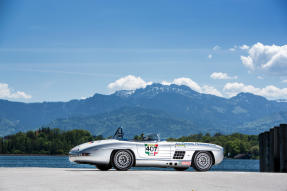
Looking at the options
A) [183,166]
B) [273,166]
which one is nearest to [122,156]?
[183,166]

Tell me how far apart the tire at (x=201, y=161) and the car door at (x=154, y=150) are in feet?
3.61

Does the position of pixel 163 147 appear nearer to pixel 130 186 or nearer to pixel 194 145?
pixel 194 145

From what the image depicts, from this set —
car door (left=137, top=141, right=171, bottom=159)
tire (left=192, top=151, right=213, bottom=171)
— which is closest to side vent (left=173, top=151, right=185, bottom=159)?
car door (left=137, top=141, right=171, bottom=159)

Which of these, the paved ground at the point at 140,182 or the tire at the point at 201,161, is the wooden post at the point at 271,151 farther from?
the paved ground at the point at 140,182

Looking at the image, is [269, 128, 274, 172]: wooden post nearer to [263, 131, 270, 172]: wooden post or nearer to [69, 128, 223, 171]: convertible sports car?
[263, 131, 270, 172]: wooden post

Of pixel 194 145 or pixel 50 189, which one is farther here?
pixel 194 145

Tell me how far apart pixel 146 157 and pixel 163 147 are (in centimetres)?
79

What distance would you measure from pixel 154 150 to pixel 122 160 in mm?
1283

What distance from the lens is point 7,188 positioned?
11.1 metres

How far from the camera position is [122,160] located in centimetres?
1694

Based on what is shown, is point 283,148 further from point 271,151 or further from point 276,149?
point 271,151

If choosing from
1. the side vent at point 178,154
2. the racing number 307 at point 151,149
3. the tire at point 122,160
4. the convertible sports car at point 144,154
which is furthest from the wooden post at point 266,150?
the tire at point 122,160

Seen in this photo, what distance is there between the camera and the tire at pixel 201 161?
59.0 ft

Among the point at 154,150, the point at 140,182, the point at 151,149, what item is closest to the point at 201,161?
the point at 154,150
